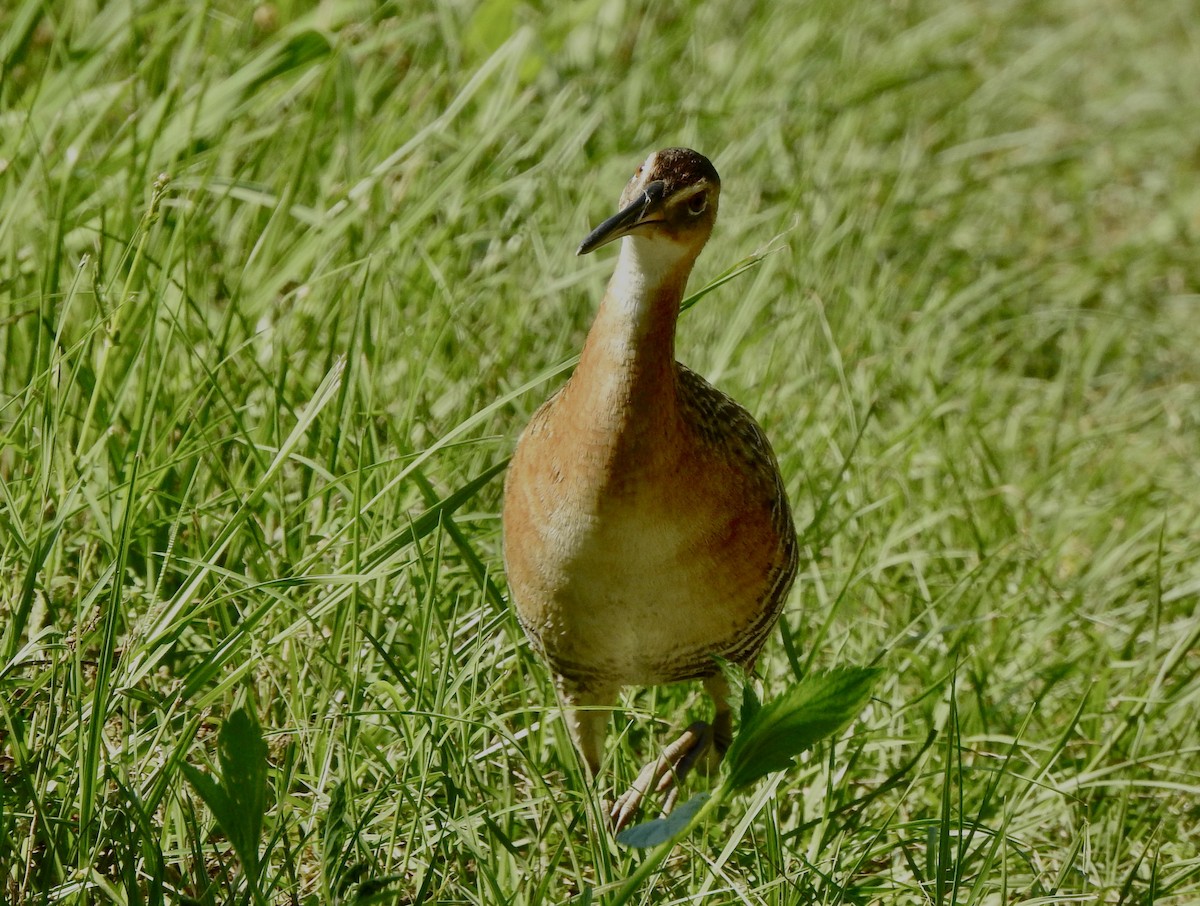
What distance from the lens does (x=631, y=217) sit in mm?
2990

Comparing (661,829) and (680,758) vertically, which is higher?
(661,829)

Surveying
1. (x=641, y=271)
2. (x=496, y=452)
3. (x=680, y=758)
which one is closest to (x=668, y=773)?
(x=680, y=758)

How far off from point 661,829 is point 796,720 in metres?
0.27

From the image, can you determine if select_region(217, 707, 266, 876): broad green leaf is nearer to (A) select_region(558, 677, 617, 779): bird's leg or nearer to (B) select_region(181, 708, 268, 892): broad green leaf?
(B) select_region(181, 708, 268, 892): broad green leaf

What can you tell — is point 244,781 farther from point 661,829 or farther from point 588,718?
point 588,718

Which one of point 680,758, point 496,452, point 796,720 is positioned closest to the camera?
point 796,720

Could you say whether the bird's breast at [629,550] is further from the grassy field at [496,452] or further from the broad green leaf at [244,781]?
the broad green leaf at [244,781]

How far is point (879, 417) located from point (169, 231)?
2.21 meters

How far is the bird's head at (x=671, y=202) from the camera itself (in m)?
3.02

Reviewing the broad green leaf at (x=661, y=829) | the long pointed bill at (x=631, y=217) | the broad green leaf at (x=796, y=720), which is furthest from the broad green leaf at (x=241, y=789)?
the long pointed bill at (x=631, y=217)

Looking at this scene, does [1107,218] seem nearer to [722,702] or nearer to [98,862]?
[722,702]

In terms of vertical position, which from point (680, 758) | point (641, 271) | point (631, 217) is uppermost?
point (631, 217)

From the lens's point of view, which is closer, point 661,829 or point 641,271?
point 661,829

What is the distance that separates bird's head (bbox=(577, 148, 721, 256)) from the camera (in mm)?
3016
